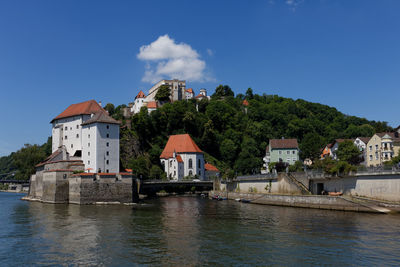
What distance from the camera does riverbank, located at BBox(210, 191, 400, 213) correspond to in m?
36.9

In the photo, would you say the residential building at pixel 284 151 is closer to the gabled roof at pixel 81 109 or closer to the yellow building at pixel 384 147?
the yellow building at pixel 384 147

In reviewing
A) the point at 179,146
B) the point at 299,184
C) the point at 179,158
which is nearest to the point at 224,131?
the point at 179,146

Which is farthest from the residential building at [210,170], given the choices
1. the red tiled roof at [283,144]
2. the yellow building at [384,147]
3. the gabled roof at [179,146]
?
the yellow building at [384,147]

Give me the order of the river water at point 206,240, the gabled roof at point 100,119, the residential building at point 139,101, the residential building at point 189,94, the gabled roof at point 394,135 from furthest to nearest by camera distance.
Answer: the residential building at point 189,94 < the residential building at point 139,101 < the gabled roof at point 100,119 < the gabled roof at point 394,135 < the river water at point 206,240

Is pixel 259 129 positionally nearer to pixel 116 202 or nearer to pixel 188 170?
pixel 188 170

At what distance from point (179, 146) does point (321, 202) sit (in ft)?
170

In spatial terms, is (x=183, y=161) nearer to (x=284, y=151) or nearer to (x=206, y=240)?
(x=284, y=151)

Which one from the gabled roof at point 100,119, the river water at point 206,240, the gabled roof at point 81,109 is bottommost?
the river water at point 206,240

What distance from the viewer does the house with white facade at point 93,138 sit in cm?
6078

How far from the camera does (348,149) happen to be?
6700cm

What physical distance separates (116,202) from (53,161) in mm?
Answer: 18158

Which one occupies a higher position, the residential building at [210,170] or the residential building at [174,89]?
the residential building at [174,89]

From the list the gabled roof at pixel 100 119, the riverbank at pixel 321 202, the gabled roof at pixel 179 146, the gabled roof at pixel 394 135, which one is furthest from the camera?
the gabled roof at pixel 179 146

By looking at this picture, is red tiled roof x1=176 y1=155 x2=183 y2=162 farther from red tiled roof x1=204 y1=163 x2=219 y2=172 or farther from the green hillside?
red tiled roof x1=204 y1=163 x2=219 y2=172
